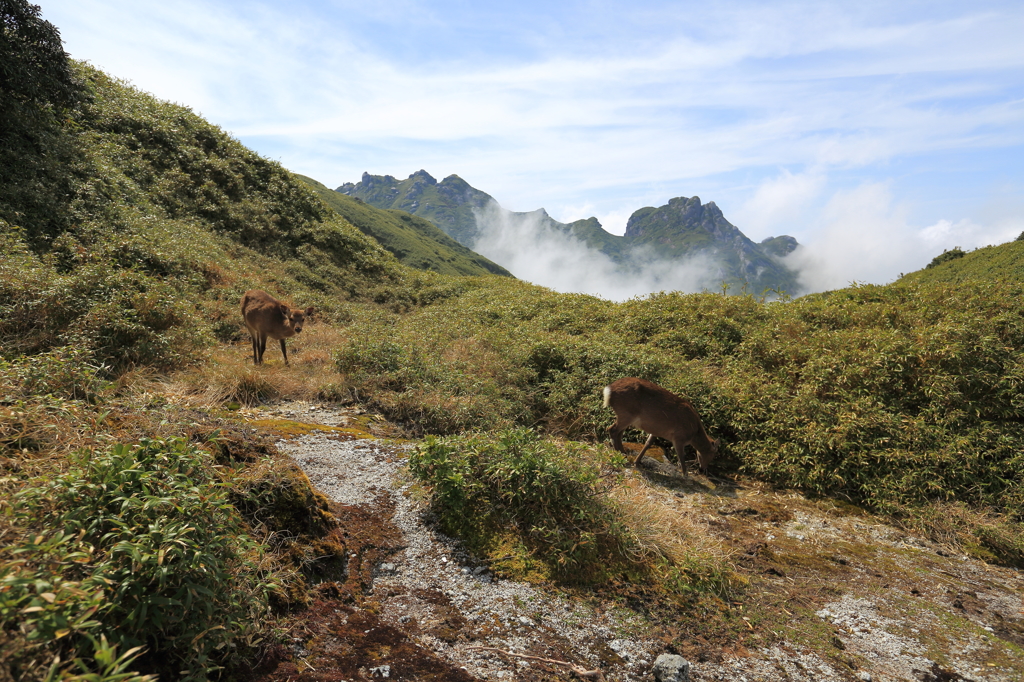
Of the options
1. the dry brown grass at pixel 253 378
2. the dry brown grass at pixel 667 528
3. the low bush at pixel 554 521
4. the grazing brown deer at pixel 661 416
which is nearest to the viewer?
the low bush at pixel 554 521

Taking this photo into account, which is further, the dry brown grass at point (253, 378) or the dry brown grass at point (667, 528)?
the dry brown grass at point (253, 378)

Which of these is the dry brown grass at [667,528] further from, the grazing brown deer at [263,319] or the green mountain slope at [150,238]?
the grazing brown deer at [263,319]

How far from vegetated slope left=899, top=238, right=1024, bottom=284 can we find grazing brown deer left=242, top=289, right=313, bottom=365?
83.1ft

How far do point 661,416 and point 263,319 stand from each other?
9393 mm

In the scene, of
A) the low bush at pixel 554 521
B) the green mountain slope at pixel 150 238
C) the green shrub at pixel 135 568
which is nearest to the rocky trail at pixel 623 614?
the low bush at pixel 554 521

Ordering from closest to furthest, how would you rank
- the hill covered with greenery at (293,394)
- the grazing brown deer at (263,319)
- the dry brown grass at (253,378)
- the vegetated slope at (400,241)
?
the hill covered with greenery at (293,394)
the dry brown grass at (253,378)
the grazing brown deer at (263,319)
the vegetated slope at (400,241)

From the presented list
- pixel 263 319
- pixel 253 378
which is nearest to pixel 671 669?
pixel 253 378

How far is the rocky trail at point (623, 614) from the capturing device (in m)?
3.70

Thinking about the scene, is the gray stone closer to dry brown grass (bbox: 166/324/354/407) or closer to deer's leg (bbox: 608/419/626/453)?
deer's leg (bbox: 608/419/626/453)

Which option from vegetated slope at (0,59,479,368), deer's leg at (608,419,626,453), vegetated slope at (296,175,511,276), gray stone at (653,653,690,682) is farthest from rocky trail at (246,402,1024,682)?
vegetated slope at (296,175,511,276)

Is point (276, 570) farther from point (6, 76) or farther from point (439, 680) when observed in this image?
point (6, 76)

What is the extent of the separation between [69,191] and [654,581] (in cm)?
1868

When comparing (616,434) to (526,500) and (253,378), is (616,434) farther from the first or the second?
(253,378)

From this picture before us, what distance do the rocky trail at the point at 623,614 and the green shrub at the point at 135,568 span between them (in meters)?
0.55
